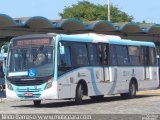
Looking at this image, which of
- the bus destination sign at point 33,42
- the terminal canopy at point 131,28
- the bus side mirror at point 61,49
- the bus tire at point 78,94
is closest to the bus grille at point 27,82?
the bus side mirror at point 61,49

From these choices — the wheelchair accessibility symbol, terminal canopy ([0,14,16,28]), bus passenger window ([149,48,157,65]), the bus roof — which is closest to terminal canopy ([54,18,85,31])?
terminal canopy ([0,14,16,28])

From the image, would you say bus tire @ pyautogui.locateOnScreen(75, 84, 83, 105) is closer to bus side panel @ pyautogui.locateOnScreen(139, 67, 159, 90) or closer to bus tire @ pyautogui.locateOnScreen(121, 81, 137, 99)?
bus tire @ pyautogui.locateOnScreen(121, 81, 137, 99)

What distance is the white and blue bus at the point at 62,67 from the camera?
21828 mm

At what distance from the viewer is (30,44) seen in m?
Result: 22.5

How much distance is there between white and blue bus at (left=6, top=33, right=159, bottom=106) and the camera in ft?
71.6

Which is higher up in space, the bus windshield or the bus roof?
the bus roof

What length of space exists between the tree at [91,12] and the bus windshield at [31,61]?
2614 inches

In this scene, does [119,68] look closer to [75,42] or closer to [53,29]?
[75,42]

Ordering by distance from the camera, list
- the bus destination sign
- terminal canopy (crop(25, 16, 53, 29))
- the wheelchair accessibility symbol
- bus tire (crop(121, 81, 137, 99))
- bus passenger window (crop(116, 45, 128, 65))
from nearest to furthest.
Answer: the wheelchair accessibility symbol < the bus destination sign < bus passenger window (crop(116, 45, 128, 65)) < bus tire (crop(121, 81, 137, 99)) < terminal canopy (crop(25, 16, 53, 29))

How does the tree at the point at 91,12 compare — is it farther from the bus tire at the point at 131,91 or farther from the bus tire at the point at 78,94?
the bus tire at the point at 78,94

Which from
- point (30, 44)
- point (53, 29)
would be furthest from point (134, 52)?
point (53, 29)

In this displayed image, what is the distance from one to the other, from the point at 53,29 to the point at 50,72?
52.8ft

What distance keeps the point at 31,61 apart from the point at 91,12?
68.8 metres

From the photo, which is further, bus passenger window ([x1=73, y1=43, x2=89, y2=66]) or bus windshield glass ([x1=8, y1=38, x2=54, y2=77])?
bus passenger window ([x1=73, y1=43, x2=89, y2=66])
